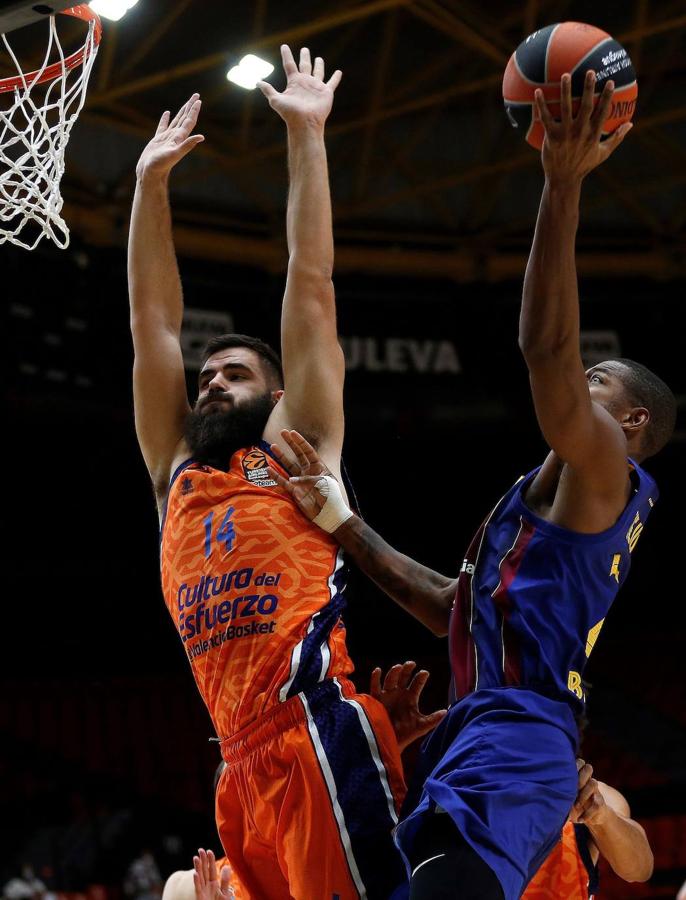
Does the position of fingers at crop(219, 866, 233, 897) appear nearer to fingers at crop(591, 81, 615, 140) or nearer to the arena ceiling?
fingers at crop(591, 81, 615, 140)

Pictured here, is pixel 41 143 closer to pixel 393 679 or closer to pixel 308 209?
pixel 308 209

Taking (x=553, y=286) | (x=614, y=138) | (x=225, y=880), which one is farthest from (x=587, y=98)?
(x=225, y=880)

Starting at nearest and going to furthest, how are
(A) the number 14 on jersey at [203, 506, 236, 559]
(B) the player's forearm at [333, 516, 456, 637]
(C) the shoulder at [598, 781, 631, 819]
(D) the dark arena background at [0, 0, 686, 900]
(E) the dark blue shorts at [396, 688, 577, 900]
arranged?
1. (E) the dark blue shorts at [396, 688, 577, 900]
2. (A) the number 14 on jersey at [203, 506, 236, 559]
3. (B) the player's forearm at [333, 516, 456, 637]
4. (C) the shoulder at [598, 781, 631, 819]
5. (D) the dark arena background at [0, 0, 686, 900]

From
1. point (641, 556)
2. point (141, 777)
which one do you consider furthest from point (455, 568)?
point (141, 777)

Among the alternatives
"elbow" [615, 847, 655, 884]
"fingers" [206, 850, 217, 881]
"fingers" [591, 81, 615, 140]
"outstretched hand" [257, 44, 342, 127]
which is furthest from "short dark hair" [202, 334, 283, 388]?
"elbow" [615, 847, 655, 884]

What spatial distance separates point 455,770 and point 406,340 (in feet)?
38.9

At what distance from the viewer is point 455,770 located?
288 cm

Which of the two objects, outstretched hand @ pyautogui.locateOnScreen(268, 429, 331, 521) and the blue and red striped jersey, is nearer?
the blue and red striped jersey

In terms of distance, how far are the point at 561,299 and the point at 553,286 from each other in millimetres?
39

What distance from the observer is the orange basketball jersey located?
10.9 feet

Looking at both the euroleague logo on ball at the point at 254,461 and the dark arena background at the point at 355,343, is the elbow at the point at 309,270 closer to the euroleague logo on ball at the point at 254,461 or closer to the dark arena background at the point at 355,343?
the euroleague logo on ball at the point at 254,461

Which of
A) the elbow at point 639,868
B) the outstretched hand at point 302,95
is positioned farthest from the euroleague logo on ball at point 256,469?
the elbow at point 639,868

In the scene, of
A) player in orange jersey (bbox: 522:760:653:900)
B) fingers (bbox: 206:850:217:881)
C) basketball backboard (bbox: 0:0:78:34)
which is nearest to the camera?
basketball backboard (bbox: 0:0:78:34)

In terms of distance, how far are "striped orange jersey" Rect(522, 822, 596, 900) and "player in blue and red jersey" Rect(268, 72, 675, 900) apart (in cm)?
82
